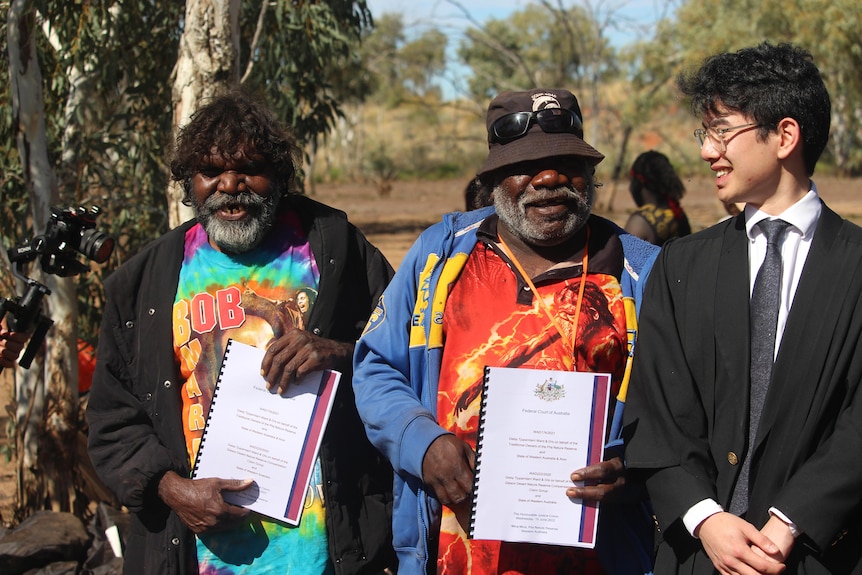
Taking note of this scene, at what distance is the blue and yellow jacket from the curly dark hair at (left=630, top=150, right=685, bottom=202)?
3.09 meters

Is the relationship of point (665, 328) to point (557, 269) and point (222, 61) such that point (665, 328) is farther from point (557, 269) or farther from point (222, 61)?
point (222, 61)

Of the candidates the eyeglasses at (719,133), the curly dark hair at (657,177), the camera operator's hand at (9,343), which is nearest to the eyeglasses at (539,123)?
the eyeglasses at (719,133)

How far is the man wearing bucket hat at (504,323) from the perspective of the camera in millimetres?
2539

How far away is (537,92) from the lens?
2.76m

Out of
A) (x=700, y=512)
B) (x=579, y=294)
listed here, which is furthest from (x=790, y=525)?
(x=579, y=294)

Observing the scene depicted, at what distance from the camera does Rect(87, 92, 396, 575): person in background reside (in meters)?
2.92

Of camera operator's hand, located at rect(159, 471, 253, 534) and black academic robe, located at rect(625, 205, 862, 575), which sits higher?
black academic robe, located at rect(625, 205, 862, 575)

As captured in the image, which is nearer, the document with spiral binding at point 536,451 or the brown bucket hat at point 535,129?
the document with spiral binding at point 536,451

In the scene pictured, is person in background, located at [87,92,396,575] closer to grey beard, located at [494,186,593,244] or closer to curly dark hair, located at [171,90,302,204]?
curly dark hair, located at [171,90,302,204]

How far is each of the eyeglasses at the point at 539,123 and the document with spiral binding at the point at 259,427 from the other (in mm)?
805

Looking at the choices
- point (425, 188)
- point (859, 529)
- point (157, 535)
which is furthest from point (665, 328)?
point (425, 188)

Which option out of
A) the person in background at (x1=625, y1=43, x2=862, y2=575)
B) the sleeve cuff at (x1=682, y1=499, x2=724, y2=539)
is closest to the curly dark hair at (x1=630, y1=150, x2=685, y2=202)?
the person in background at (x1=625, y1=43, x2=862, y2=575)

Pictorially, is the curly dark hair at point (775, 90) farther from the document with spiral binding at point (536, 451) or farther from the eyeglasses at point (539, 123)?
the document with spiral binding at point (536, 451)

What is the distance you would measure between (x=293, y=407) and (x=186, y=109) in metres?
2.01
